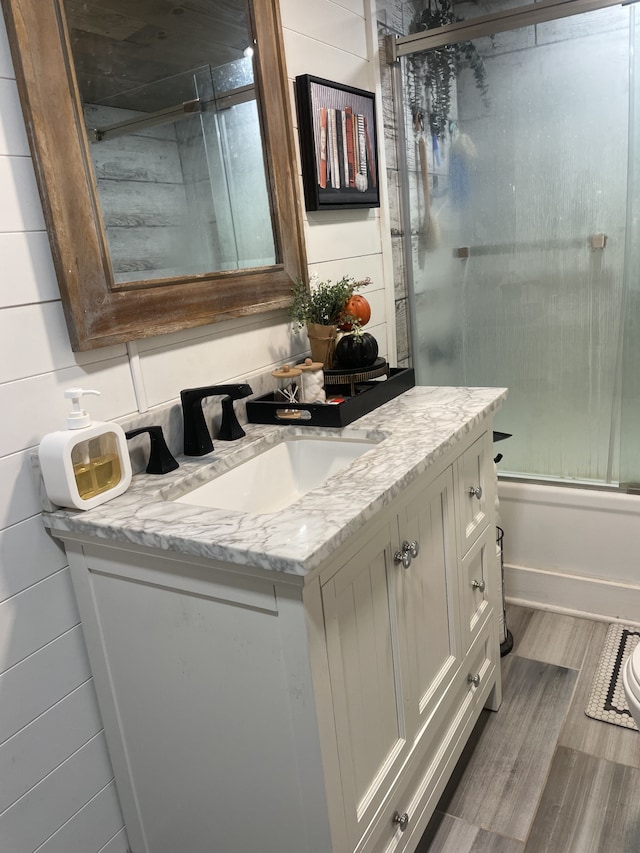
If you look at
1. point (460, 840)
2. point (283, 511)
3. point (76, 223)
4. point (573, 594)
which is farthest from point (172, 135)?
point (573, 594)

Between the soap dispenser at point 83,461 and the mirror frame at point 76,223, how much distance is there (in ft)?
0.51

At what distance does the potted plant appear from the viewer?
64.2 inches

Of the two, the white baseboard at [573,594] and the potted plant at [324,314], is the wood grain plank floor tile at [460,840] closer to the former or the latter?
the white baseboard at [573,594]

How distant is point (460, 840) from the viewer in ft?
4.65

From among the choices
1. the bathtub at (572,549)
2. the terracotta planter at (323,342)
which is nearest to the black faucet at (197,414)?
the terracotta planter at (323,342)

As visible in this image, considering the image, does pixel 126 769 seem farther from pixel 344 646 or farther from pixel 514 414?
pixel 514 414

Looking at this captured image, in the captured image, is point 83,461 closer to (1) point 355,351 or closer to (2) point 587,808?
(1) point 355,351

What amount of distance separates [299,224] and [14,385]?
895mm

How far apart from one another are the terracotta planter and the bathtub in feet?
3.16

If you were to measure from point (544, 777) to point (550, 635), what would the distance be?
598mm

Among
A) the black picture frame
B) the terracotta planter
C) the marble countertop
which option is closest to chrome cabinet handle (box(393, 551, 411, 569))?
the marble countertop

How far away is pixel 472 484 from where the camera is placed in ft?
5.03

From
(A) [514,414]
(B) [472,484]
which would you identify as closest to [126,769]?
(B) [472,484]

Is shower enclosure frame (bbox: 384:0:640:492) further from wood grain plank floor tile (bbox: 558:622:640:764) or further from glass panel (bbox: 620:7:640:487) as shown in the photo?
wood grain plank floor tile (bbox: 558:622:640:764)
